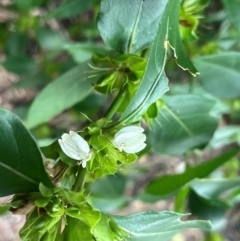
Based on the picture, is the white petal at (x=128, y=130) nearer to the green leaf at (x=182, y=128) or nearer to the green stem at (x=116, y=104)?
the green stem at (x=116, y=104)

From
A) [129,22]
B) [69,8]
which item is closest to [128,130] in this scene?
[129,22]

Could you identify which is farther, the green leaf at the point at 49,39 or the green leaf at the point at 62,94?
the green leaf at the point at 49,39

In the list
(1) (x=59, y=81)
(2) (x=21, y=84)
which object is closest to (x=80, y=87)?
(1) (x=59, y=81)

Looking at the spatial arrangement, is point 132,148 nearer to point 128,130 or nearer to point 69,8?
point 128,130

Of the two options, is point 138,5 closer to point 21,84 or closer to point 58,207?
point 58,207

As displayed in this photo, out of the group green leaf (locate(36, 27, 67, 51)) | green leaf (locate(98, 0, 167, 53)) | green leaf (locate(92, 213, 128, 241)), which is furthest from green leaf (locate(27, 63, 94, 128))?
green leaf (locate(36, 27, 67, 51))

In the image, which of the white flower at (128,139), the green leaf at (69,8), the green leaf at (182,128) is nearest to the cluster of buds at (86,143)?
the white flower at (128,139)
